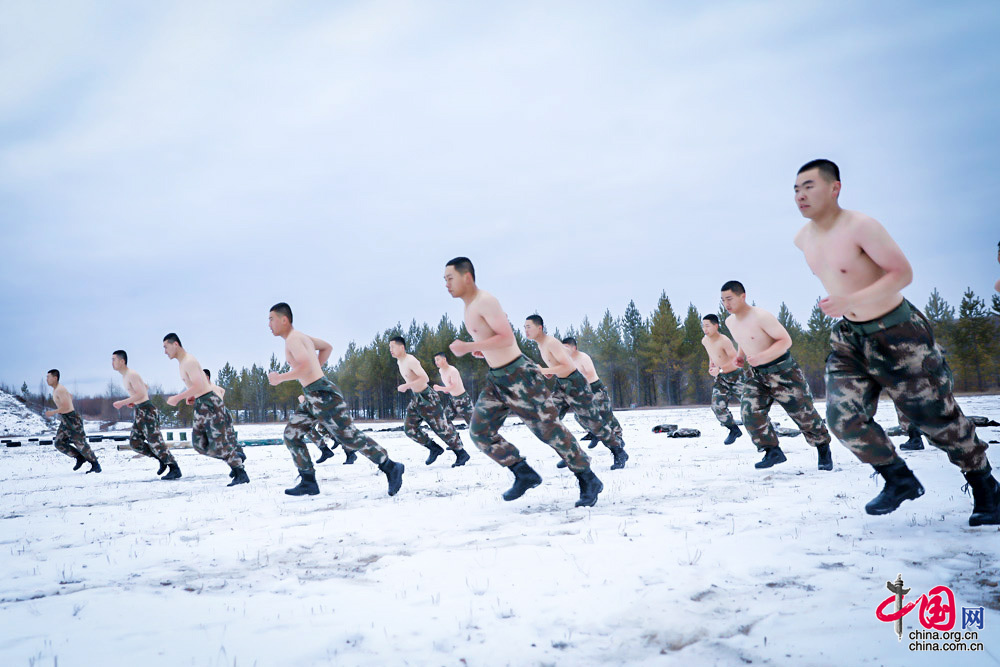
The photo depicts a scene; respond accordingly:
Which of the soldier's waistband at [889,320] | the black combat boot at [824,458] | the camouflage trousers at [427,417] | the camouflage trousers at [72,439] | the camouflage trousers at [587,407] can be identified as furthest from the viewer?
the camouflage trousers at [72,439]

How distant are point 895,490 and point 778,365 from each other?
3.37 m

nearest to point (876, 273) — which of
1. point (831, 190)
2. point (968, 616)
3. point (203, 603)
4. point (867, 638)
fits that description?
point (831, 190)

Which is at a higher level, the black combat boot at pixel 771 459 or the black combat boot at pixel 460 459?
the black combat boot at pixel 771 459

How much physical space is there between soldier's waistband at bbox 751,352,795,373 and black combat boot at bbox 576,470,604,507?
308 cm

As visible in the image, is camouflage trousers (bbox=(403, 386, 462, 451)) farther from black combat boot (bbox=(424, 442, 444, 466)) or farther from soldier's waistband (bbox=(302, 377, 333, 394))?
soldier's waistband (bbox=(302, 377, 333, 394))

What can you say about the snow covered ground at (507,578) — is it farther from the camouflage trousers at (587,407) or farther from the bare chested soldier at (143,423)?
the bare chested soldier at (143,423)

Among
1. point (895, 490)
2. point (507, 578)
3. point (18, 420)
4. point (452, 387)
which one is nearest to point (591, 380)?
point (452, 387)

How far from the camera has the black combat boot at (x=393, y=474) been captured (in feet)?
20.0

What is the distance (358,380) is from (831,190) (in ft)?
202

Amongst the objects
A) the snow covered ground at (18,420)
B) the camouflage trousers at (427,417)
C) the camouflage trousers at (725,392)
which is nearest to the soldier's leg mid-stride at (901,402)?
the camouflage trousers at (725,392)

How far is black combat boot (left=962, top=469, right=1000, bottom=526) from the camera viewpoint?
11.1 feet

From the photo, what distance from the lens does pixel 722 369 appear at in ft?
32.9

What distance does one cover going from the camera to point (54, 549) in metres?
4.29

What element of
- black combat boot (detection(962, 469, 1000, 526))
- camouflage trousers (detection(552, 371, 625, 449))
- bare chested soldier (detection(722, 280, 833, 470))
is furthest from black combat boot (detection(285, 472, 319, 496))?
black combat boot (detection(962, 469, 1000, 526))
